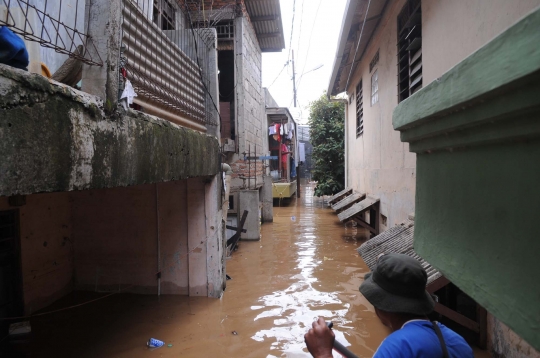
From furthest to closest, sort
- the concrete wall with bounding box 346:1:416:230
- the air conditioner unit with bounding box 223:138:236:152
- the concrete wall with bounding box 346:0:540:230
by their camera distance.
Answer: the air conditioner unit with bounding box 223:138:236:152, the concrete wall with bounding box 346:1:416:230, the concrete wall with bounding box 346:0:540:230

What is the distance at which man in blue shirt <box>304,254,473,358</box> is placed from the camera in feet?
4.79

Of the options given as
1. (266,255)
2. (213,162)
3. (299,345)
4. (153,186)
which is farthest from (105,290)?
(266,255)

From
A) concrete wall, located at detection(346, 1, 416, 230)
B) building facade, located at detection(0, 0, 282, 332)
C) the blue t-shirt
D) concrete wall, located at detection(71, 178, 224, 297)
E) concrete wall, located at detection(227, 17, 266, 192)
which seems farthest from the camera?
concrete wall, located at detection(227, 17, 266, 192)

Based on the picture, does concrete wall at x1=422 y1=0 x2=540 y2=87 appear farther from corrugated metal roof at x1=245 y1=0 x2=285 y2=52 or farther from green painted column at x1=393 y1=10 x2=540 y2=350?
corrugated metal roof at x1=245 y1=0 x2=285 y2=52

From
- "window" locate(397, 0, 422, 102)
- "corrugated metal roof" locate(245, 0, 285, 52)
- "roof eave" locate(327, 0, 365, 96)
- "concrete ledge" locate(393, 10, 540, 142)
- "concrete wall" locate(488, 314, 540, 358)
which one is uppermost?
"corrugated metal roof" locate(245, 0, 285, 52)

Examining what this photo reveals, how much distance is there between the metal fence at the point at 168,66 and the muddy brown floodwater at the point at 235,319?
121 inches

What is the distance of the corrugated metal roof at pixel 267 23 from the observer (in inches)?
488

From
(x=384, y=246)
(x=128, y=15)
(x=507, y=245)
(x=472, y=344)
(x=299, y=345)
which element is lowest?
(x=299, y=345)

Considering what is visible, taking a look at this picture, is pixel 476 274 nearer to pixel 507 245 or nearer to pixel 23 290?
pixel 507 245

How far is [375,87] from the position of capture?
927 cm

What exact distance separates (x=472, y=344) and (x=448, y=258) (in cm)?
361

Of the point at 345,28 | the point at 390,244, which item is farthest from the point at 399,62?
the point at 390,244

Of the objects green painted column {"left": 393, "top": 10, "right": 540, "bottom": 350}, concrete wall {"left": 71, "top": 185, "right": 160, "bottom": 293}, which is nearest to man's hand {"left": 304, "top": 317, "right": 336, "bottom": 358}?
green painted column {"left": 393, "top": 10, "right": 540, "bottom": 350}

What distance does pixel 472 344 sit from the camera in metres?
4.17
